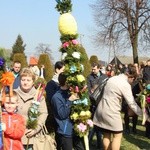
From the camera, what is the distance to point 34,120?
17.6ft

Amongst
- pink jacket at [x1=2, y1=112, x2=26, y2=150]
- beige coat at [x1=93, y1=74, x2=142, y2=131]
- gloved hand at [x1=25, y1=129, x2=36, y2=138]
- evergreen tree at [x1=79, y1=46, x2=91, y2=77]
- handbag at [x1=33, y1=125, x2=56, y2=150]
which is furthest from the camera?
beige coat at [x1=93, y1=74, x2=142, y2=131]

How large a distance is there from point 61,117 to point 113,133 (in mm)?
1187

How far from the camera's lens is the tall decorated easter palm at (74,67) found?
621 centimetres

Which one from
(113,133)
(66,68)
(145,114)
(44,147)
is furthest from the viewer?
(145,114)

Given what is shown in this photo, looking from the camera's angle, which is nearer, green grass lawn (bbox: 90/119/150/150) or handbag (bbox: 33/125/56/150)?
handbag (bbox: 33/125/56/150)

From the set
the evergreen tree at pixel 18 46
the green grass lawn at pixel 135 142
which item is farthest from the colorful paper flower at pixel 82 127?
the evergreen tree at pixel 18 46

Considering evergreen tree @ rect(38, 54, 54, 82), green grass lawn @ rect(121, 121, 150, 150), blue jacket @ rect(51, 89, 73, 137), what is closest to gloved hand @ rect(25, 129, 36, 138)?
blue jacket @ rect(51, 89, 73, 137)

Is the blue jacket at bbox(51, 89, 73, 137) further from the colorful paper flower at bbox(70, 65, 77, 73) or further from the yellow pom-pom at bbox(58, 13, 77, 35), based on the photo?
A: the yellow pom-pom at bbox(58, 13, 77, 35)

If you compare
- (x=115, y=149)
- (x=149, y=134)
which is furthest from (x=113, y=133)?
(x=149, y=134)

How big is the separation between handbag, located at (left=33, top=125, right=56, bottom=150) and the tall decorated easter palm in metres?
0.43

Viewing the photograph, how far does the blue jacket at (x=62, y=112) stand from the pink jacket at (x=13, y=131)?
96cm

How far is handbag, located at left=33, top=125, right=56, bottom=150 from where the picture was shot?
5.71 metres

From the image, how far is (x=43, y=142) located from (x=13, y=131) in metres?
1.01

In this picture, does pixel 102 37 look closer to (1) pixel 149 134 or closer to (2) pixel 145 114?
(1) pixel 149 134
